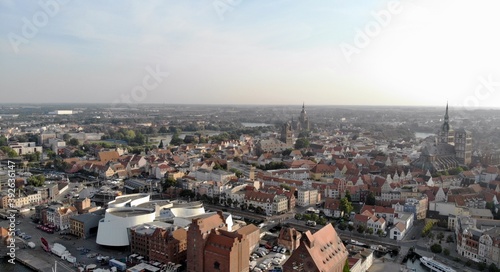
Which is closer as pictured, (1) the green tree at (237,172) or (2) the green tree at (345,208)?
(2) the green tree at (345,208)

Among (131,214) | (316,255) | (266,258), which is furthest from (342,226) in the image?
(131,214)

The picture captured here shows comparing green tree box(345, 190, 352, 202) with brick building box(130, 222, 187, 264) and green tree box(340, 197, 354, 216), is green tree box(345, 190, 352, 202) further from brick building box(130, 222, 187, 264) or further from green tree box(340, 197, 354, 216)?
brick building box(130, 222, 187, 264)

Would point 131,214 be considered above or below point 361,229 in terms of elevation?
above

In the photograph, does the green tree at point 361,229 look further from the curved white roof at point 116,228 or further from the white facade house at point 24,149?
the white facade house at point 24,149

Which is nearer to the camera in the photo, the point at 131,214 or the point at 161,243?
the point at 161,243

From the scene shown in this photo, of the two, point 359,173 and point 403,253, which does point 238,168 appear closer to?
point 359,173

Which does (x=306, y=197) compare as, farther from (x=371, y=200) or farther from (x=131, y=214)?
(x=131, y=214)

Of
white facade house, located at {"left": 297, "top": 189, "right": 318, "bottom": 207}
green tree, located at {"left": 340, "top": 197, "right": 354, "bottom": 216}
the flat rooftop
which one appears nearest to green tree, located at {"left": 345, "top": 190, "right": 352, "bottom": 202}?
white facade house, located at {"left": 297, "top": 189, "right": 318, "bottom": 207}

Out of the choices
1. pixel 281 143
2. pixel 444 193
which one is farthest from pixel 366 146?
pixel 444 193

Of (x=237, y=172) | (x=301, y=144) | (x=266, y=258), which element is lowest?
(x=266, y=258)

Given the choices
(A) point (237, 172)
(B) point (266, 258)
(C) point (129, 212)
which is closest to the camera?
(B) point (266, 258)

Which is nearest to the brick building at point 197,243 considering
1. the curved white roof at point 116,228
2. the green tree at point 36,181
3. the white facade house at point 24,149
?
the curved white roof at point 116,228
